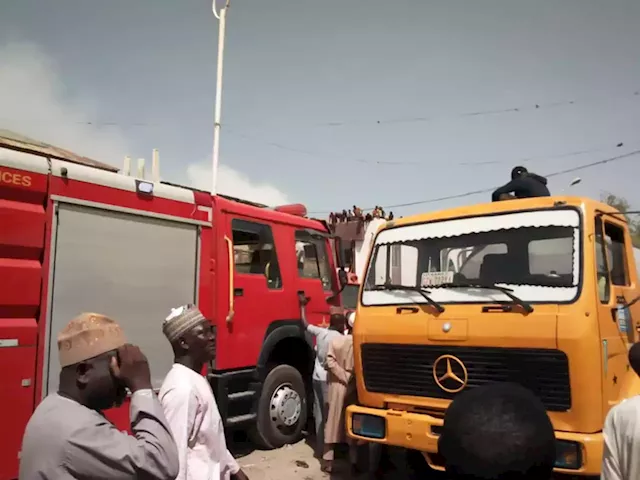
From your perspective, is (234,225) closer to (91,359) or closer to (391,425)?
(391,425)

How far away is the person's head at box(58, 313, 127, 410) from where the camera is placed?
187 cm

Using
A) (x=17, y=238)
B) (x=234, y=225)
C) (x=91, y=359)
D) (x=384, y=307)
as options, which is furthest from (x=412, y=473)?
(x=91, y=359)

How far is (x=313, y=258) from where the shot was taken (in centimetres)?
727

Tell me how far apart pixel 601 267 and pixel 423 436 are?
1.84 m

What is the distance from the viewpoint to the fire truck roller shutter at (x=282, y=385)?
20.7ft

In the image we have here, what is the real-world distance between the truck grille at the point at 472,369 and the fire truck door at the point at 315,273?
2.38 meters

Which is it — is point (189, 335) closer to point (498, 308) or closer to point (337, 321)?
point (498, 308)

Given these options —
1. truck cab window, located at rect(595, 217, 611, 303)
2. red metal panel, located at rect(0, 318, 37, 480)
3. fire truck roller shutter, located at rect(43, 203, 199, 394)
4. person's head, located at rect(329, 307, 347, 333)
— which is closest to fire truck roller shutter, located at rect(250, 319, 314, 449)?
person's head, located at rect(329, 307, 347, 333)

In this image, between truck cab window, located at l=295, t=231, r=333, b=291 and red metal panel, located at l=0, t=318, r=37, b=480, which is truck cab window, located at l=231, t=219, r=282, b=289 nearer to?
truck cab window, located at l=295, t=231, r=333, b=291

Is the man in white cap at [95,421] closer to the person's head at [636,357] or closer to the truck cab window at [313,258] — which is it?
the person's head at [636,357]

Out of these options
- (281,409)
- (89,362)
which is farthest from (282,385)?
(89,362)

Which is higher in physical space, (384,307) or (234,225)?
(234,225)

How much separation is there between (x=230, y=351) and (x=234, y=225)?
1349 millimetres

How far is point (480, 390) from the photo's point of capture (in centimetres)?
159
